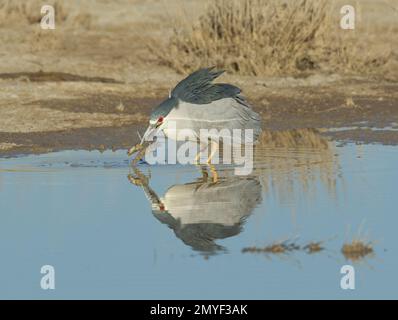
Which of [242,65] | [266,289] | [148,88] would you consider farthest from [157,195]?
[242,65]

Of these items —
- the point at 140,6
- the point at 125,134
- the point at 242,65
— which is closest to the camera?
the point at 125,134

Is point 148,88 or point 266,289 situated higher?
point 148,88

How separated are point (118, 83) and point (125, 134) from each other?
3198 mm

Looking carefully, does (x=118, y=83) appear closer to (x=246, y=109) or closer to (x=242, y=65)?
(x=242, y=65)

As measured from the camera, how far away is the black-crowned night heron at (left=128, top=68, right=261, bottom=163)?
367 inches

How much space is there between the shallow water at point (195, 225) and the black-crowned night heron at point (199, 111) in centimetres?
36

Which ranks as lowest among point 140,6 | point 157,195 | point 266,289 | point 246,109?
point 266,289

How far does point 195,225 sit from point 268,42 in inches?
322

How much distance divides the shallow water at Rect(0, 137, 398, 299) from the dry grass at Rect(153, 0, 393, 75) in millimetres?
5126

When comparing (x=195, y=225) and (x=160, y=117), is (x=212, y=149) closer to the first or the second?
(x=160, y=117)

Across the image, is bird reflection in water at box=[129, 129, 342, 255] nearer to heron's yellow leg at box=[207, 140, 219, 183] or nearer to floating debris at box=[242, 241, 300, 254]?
heron's yellow leg at box=[207, 140, 219, 183]

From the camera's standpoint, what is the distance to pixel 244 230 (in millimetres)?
7508

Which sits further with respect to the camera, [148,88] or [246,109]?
[148,88]

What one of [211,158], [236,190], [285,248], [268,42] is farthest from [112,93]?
[285,248]
